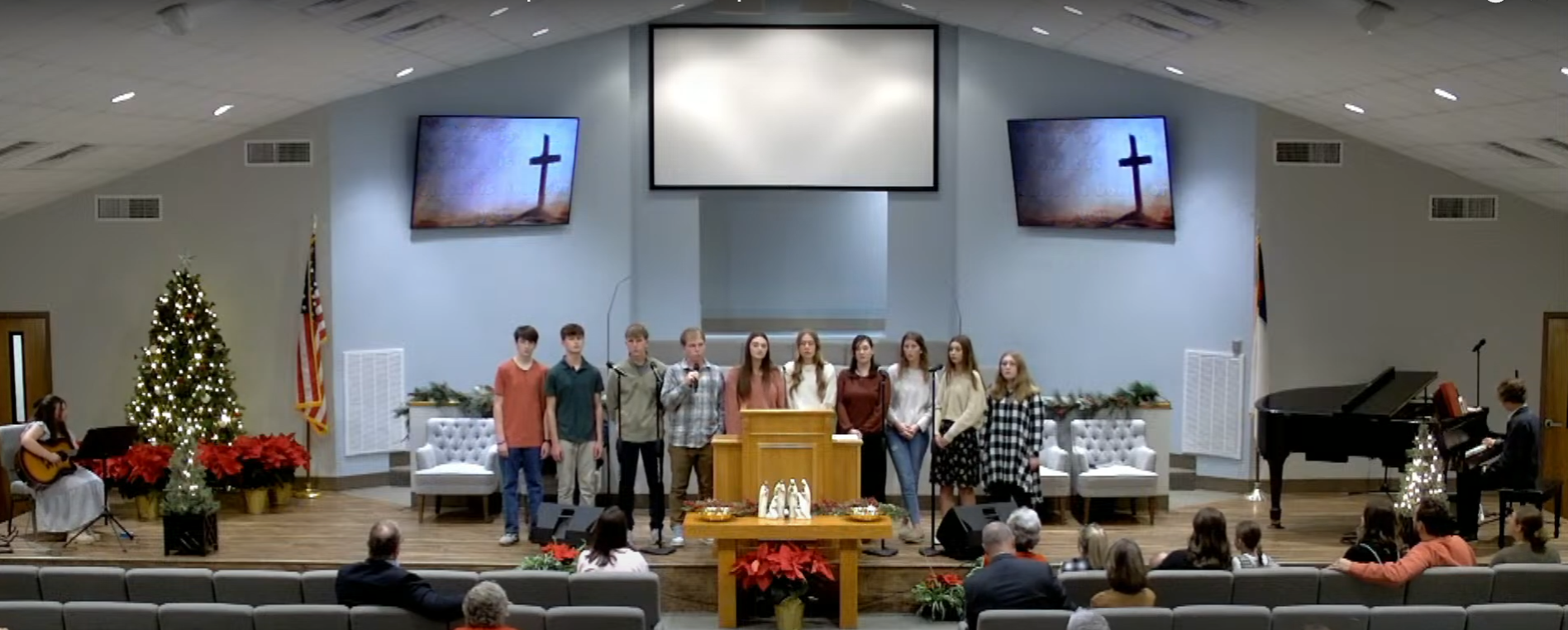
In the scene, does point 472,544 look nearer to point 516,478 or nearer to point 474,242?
point 516,478

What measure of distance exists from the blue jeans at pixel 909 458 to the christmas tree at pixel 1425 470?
296 centimetres

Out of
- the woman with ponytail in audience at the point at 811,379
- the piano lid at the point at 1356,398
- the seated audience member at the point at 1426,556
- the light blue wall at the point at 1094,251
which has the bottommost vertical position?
the seated audience member at the point at 1426,556

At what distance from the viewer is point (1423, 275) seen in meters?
12.7

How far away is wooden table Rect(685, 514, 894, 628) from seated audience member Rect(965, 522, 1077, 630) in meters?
1.81

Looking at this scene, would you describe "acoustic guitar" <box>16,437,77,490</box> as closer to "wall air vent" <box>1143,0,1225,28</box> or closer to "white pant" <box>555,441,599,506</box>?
"white pant" <box>555,441,599,506</box>

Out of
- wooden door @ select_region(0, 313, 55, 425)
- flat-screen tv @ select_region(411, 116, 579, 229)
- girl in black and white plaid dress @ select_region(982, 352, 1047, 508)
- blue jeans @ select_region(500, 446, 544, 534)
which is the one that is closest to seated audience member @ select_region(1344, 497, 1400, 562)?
girl in black and white plaid dress @ select_region(982, 352, 1047, 508)

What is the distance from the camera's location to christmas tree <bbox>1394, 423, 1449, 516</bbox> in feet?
32.6

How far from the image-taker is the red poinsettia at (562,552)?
9.02m

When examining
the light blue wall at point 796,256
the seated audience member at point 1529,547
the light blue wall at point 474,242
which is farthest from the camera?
the light blue wall at point 796,256

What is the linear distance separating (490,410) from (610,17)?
3485 mm

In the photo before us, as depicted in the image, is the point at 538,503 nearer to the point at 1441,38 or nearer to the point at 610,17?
the point at 610,17

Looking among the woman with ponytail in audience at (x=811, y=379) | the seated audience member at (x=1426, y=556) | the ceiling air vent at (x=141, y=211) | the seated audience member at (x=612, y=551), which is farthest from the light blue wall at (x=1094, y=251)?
the seated audience member at (x=612, y=551)

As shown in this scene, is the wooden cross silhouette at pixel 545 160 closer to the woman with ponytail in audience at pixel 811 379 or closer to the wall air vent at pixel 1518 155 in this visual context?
the woman with ponytail in audience at pixel 811 379

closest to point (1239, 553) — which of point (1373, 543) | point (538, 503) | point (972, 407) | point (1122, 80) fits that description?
point (1373, 543)
